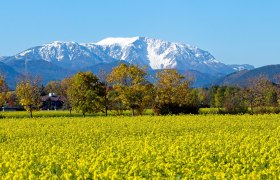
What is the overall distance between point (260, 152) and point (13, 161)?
829 centimetres

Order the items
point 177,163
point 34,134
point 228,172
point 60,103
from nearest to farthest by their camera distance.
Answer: point 228,172, point 177,163, point 34,134, point 60,103

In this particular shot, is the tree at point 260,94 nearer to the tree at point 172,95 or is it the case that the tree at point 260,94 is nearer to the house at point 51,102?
the tree at point 172,95

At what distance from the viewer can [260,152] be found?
60.5ft

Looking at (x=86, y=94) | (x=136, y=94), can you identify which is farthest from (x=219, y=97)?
(x=86, y=94)

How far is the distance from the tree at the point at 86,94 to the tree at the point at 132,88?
2.63 meters

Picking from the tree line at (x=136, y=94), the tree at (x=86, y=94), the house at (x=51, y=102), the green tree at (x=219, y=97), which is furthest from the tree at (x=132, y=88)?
the house at (x=51, y=102)

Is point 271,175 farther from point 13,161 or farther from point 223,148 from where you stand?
point 13,161

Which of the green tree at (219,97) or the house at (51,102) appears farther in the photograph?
the house at (51,102)

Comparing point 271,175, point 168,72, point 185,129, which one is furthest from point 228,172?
point 168,72

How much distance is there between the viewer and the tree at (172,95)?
225 feet

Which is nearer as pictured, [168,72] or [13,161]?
[13,161]

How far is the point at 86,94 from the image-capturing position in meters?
72.8

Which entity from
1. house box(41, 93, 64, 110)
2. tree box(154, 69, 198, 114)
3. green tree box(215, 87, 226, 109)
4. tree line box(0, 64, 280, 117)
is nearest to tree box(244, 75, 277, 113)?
green tree box(215, 87, 226, 109)

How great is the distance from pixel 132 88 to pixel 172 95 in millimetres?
7553
